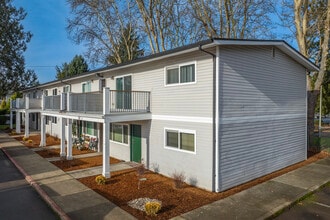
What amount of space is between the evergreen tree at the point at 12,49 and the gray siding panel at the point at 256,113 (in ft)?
105

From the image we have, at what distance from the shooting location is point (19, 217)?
706 cm

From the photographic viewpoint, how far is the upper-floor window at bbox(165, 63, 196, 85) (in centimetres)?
982

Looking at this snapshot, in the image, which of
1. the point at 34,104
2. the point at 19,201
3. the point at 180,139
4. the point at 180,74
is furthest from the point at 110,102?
the point at 34,104

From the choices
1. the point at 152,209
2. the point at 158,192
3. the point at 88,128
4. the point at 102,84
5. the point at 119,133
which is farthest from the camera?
the point at 88,128

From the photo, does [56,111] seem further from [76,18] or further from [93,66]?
[93,66]

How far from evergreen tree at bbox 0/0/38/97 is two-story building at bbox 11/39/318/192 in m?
23.5

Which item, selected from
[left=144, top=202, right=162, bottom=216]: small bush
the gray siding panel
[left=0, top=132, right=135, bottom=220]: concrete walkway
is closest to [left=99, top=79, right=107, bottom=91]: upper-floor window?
[left=0, top=132, right=135, bottom=220]: concrete walkway

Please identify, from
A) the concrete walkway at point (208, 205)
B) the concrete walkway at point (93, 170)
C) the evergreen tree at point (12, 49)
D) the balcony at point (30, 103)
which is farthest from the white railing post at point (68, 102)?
the evergreen tree at point (12, 49)

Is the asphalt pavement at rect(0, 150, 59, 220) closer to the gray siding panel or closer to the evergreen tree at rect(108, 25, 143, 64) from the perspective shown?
the gray siding panel

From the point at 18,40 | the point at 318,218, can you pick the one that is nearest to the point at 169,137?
the point at 318,218

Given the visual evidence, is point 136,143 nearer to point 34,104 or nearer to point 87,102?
point 87,102

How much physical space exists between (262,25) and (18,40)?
30417 millimetres

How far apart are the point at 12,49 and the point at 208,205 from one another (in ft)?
112

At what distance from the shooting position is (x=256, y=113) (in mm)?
10570
